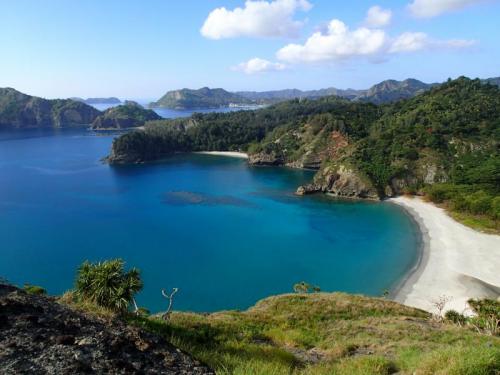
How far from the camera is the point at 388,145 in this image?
12494 cm

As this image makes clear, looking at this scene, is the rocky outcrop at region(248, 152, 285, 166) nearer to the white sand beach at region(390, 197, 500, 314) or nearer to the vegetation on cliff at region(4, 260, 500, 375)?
the white sand beach at region(390, 197, 500, 314)

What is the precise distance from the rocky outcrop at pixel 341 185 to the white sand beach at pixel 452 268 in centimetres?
2214

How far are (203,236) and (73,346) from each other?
7110 centimetres

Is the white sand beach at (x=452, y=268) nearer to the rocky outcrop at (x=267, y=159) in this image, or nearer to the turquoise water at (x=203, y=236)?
A: the turquoise water at (x=203, y=236)

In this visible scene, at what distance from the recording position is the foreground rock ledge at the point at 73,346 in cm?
731

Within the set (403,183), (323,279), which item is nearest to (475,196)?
(403,183)

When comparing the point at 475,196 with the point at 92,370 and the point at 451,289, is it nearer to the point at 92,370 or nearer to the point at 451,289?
the point at 451,289

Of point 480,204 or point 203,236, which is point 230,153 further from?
point 480,204

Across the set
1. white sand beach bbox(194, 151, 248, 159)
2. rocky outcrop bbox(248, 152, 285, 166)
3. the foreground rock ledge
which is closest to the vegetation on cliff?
the foreground rock ledge

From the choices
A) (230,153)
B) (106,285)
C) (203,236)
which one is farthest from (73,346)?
(230,153)

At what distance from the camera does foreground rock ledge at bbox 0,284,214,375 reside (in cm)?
731

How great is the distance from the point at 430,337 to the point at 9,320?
20.4 metres

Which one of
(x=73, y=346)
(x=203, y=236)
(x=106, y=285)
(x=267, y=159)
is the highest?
(x=73, y=346)

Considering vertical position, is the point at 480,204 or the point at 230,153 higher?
the point at 230,153
